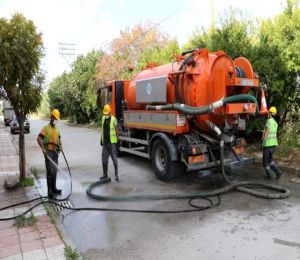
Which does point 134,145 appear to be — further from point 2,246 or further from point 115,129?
point 2,246

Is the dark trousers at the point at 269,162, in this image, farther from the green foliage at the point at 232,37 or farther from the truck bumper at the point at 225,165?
the green foliage at the point at 232,37

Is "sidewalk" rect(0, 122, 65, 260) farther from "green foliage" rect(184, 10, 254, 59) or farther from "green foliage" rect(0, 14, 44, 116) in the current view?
"green foliage" rect(184, 10, 254, 59)

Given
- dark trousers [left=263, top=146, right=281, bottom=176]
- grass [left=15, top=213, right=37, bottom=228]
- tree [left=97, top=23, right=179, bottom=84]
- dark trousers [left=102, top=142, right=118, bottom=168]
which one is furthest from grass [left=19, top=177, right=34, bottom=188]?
tree [left=97, top=23, right=179, bottom=84]

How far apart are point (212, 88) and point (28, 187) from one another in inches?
184

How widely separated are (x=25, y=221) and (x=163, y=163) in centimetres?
409

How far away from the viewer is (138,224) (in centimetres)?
573

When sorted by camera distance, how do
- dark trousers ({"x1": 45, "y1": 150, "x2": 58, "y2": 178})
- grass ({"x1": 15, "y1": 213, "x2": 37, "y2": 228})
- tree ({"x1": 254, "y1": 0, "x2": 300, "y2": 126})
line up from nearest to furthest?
grass ({"x1": 15, "y1": 213, "x2": 37, "y2": 228}) < dark trousers ({"x1": 45, "y1": 150, "x2": 58, "y2": 178}) < tree ({"x1": 254, "y1": 0, "x2": 300, "y2": 126})

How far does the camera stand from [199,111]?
774 cm

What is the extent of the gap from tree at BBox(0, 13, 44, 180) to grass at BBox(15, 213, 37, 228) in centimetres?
281

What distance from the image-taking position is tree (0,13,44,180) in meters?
7.32

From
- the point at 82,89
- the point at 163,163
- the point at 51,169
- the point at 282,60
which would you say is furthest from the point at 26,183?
the point at 82,89

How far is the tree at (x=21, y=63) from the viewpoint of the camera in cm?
732

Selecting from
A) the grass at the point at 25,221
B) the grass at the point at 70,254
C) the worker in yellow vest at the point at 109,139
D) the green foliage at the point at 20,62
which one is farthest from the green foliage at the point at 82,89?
the grass at the point at 70,254

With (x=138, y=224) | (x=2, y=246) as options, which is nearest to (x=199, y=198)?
(x=138, y=224)
